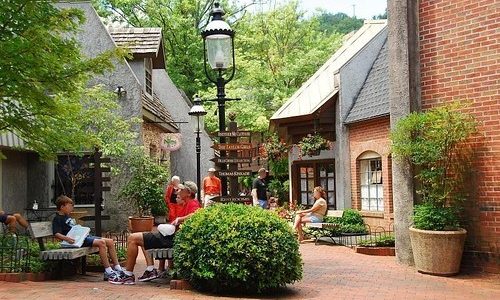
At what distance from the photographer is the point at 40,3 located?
816 centimetres

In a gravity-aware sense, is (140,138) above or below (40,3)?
below

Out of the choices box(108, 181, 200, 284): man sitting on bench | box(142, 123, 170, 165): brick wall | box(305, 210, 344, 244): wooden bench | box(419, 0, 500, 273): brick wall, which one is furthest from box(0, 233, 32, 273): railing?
box(142, 123, 170, 165): brick wall

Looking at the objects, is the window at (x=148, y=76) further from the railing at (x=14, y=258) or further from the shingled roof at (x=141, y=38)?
the railing at (x=14, y=258)

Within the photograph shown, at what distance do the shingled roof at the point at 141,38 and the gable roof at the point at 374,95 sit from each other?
21.3 ft

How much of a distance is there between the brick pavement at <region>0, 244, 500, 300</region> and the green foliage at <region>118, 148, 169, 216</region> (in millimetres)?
5193

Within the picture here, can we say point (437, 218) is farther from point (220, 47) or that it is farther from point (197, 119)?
point (197, 119)

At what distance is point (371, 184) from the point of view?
16438 mm

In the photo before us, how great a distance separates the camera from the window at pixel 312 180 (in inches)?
733

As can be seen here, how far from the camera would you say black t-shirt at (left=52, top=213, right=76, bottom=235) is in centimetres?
880

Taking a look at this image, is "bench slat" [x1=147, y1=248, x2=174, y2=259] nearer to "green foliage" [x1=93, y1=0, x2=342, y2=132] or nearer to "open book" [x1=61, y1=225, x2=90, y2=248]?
"open book" [x1=61, y1=225, x2=90, y2=248]

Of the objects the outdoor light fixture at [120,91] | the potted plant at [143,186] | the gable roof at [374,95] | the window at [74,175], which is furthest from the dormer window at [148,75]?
the gable roof at [374,95]

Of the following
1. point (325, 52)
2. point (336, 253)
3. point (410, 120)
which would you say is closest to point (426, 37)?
point (410, 120)

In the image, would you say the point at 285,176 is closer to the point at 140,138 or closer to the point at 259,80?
the point at 259,80

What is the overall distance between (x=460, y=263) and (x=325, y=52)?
1939 centimetres
